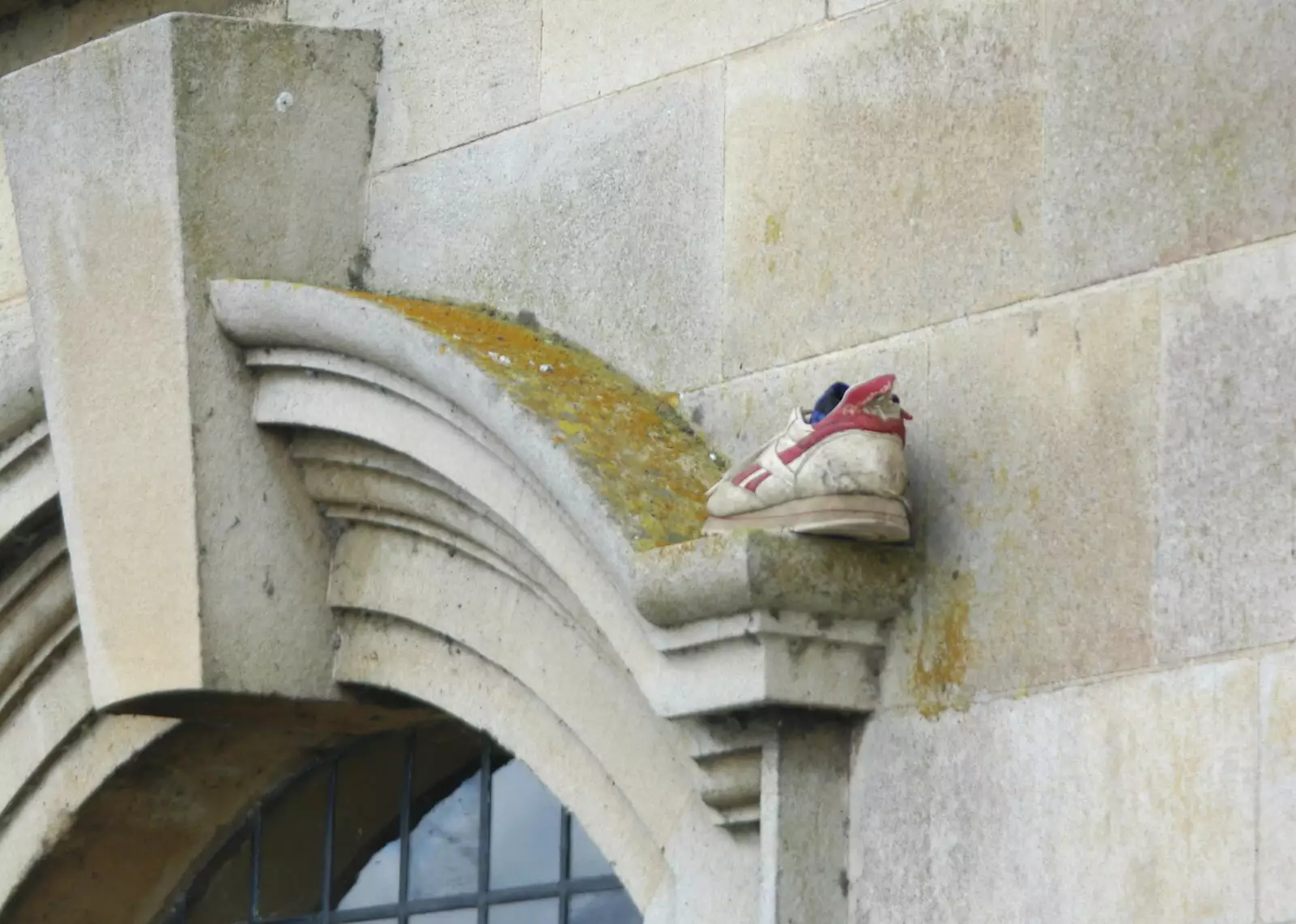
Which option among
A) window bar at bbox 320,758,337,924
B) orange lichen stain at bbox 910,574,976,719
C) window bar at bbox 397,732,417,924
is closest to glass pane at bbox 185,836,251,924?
window bar at bbox 320,758,337,924

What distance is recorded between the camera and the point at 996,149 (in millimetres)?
4180

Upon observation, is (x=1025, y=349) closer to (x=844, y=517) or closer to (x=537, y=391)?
(x=844, y=517)

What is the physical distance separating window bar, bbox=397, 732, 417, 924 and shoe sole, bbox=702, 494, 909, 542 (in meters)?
1.70

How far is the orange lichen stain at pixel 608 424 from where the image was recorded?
4.36 meters

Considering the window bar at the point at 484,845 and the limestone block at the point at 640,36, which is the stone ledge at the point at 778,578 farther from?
the window bar at the point at 484,845

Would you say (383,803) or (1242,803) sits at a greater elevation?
(383,803)

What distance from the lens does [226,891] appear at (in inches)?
237

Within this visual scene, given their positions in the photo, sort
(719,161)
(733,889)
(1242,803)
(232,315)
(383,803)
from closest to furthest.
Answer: (1242,803) < (733,889) < (719,161) < (232,315) < (383,803)

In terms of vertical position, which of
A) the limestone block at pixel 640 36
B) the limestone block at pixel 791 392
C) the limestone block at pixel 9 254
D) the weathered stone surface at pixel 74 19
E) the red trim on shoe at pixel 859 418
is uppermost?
the weathered stone surface at pixel 74 19

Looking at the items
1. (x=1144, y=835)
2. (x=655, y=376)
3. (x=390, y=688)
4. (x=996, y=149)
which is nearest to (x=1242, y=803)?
(x=1144, y=835)

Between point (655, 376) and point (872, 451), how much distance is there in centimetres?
73

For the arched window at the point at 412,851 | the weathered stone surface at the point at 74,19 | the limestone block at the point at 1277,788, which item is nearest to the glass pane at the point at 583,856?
the arched window at the point at 412,851

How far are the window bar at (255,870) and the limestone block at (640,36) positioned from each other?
5.89ft

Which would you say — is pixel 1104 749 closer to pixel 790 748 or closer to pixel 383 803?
pixel 790 748
